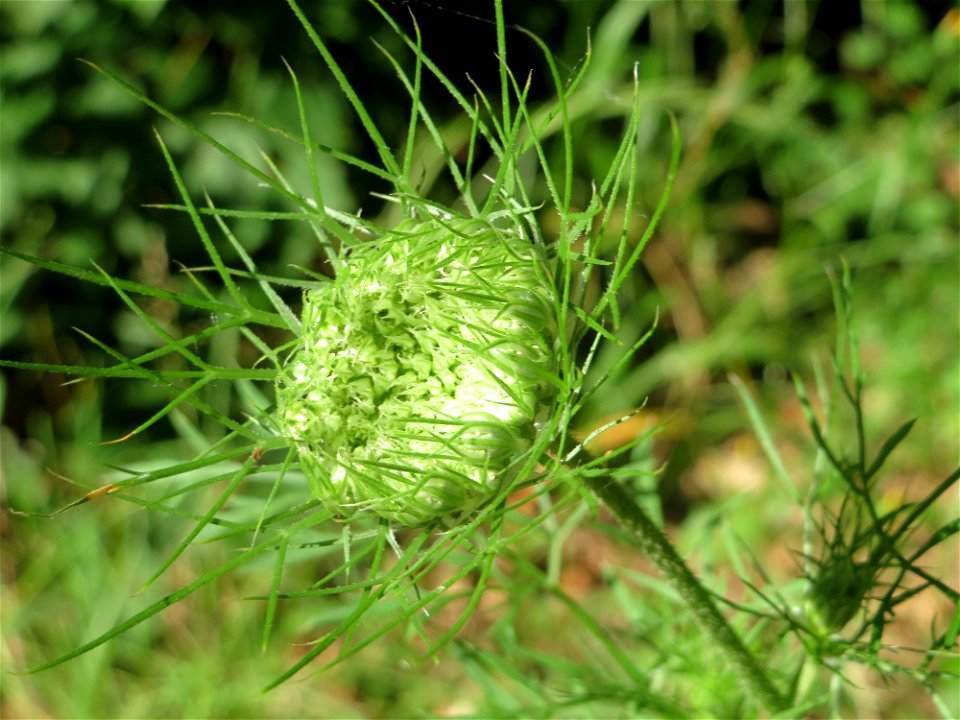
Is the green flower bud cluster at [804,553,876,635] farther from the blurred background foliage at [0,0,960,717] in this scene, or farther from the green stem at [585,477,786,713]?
the blurred background foliage at [0,0,960,717]

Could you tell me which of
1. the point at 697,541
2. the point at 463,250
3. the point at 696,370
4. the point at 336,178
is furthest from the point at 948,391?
the point at 463,250

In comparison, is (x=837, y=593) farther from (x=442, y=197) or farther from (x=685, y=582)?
(x=442, y=197)

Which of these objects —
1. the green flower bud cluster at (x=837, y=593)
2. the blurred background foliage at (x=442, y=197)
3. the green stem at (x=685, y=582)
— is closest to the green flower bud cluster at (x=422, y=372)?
the green stem at (x=685, y=582)

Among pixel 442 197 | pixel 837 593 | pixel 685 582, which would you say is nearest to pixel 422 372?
pixel 685 582

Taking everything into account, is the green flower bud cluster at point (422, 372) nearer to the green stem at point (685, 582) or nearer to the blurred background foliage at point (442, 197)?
the green stem at point (685, 582)

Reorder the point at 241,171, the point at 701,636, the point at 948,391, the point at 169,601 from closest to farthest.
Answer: the point at 169,601 < the point at 701,636 < the point at 948,391 < the point at 241,171

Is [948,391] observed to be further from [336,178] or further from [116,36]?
[116,36]
